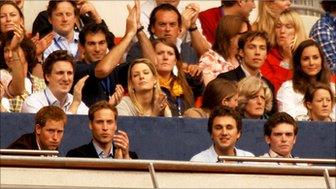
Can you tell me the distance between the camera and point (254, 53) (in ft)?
67.3

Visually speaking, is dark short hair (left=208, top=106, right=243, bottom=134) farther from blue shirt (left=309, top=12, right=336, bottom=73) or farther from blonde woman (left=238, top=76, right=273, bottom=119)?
blue shirt (left=309, top=12, right=336, bottom=73)

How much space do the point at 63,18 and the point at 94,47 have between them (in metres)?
0.77

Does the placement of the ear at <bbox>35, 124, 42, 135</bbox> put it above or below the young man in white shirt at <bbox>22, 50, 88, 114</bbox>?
below

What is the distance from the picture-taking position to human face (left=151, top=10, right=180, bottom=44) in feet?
→ 68.4

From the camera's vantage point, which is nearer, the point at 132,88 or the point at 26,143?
the point at 26,143

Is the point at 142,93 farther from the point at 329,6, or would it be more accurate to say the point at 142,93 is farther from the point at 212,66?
the point at 329,6

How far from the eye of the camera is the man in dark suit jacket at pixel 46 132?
1794cm

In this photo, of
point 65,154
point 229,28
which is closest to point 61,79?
point 65,154

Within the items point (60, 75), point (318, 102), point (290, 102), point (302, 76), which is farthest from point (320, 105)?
point (60, 75)

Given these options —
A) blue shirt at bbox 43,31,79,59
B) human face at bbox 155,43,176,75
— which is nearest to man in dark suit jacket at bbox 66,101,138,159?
human face at bbox 155,43,176,75

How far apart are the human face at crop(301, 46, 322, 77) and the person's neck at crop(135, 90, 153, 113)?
1828 millimetres

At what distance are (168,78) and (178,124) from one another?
79cm

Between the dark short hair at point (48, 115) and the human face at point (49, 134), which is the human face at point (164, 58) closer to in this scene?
the dark short hair at point (48, 115)

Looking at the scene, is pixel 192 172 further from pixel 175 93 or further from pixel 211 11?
pixel 211 11
